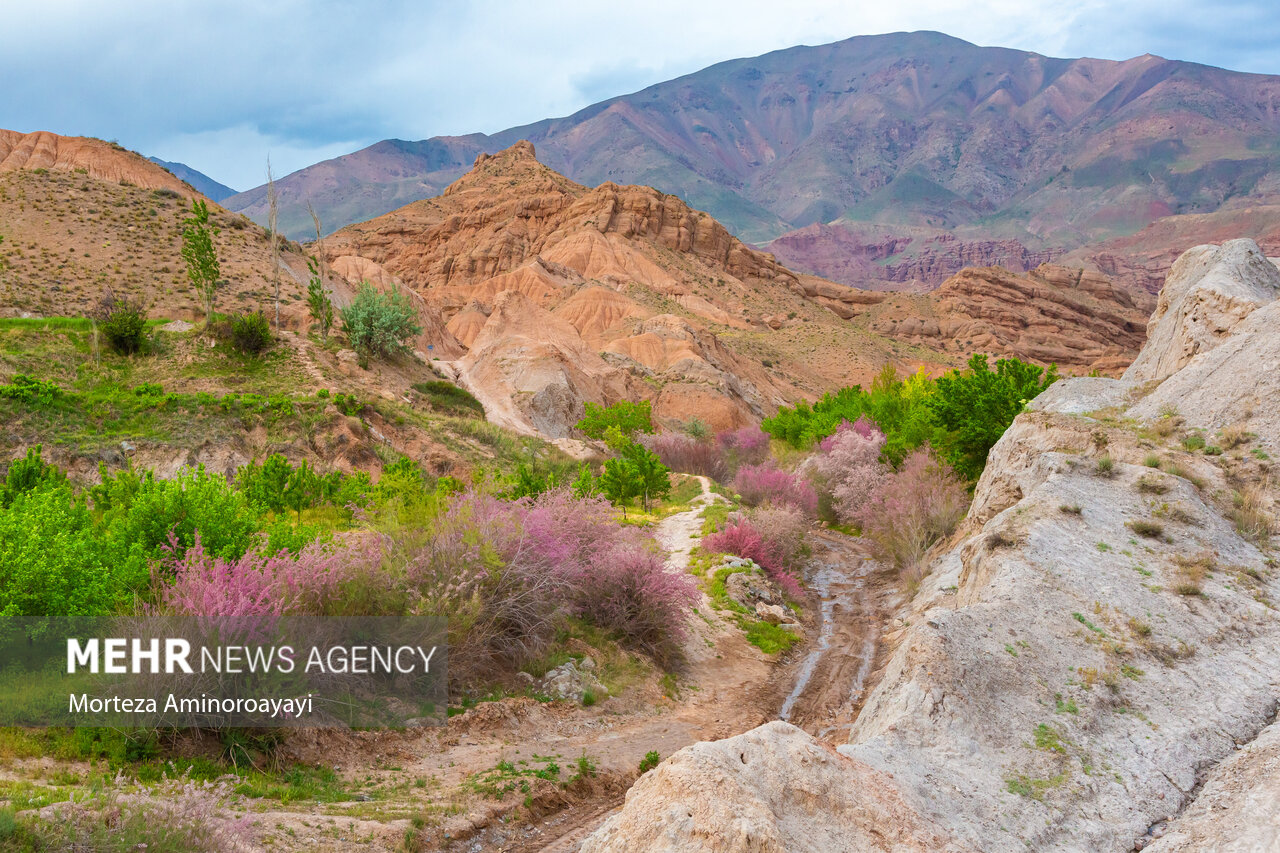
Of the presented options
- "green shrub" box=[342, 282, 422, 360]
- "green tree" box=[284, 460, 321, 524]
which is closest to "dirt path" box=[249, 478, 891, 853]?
"green tree" box=[284, 460, 321, 524]

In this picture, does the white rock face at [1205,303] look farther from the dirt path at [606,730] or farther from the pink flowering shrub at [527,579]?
the pink flowering shrub at [527,579]

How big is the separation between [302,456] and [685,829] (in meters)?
22.2

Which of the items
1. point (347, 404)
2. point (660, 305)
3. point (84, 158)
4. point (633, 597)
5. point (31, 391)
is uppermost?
point (84, 158)

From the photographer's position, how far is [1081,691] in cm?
792

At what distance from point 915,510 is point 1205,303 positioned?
8099mm

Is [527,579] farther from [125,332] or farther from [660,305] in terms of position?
[660,305]

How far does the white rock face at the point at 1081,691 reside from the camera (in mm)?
5777

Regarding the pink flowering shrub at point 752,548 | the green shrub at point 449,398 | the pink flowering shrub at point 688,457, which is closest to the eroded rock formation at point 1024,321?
the pink flowering shrub at point 688,457

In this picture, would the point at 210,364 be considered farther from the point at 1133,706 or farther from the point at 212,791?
the point at 1133,706

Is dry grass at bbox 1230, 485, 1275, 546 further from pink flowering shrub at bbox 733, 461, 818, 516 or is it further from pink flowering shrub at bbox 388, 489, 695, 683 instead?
pink flowering shrub at bbox 733, 461, 818, 516

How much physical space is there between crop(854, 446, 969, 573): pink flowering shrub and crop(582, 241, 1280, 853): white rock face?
7.36 metres

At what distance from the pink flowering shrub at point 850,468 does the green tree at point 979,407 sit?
10.9 ft

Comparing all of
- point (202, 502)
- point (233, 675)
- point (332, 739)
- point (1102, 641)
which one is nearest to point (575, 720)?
point (332, 739)

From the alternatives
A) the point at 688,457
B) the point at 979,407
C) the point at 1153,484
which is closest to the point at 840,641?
the point at 1153,484
